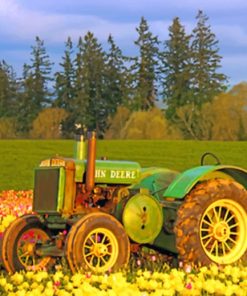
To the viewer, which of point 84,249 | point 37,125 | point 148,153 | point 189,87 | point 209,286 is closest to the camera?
point 209,286

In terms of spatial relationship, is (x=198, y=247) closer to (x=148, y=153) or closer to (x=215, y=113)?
(x=148, y=153)

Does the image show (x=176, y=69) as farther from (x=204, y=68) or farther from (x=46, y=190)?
(x=46, y=190)

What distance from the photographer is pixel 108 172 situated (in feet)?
20.5

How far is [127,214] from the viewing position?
6039mm

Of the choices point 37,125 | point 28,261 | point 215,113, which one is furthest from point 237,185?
point 37,125

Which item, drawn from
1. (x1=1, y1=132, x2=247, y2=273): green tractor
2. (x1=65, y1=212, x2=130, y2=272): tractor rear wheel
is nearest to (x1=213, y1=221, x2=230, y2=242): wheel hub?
(x1=1, y1=132, x2=247, y2=273): green tractor

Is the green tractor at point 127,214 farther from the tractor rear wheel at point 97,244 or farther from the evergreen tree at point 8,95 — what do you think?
the evergreen tree at point 8,95

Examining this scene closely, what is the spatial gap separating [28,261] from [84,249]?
87cm

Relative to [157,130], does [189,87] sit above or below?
above

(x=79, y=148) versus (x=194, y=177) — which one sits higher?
(x=79, y=148)

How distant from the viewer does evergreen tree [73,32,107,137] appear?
71438 mm

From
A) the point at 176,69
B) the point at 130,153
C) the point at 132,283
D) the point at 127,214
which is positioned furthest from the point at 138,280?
the point at 176,69

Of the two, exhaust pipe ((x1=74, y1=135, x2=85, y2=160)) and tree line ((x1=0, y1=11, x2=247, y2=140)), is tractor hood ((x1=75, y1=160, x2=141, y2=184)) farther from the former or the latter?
tree line ((x1=0, y1=11, x2=247, y2=140))

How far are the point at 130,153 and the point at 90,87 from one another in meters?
42.5
